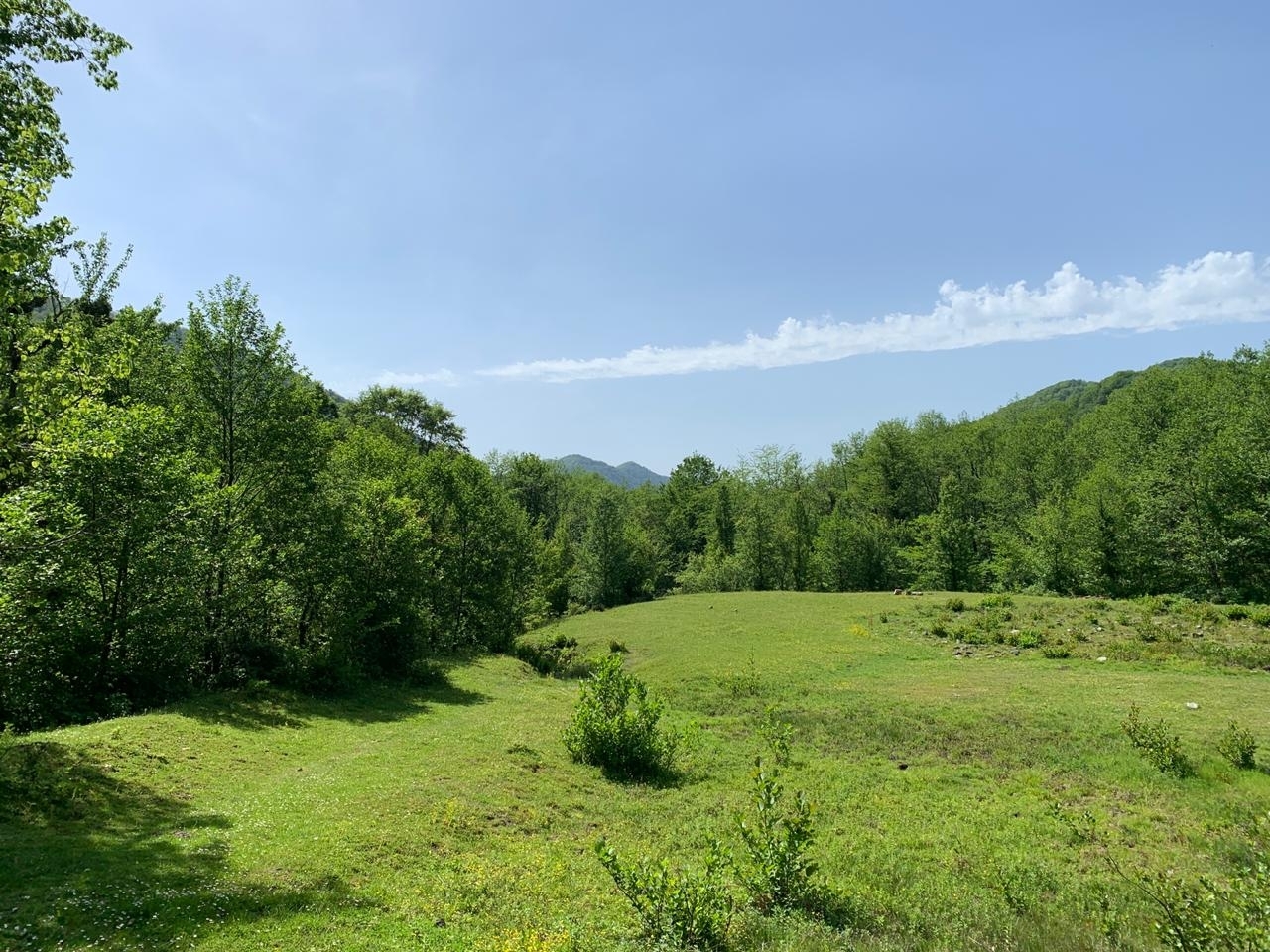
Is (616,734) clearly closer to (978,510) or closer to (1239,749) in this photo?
(1239,749)

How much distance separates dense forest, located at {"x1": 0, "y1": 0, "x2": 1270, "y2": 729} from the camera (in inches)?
538

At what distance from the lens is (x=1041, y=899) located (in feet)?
36.1

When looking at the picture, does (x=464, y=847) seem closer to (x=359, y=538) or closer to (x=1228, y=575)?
(x=359, y=538)

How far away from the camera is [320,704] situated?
24.7 m

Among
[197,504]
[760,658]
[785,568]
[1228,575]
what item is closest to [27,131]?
[197,504]

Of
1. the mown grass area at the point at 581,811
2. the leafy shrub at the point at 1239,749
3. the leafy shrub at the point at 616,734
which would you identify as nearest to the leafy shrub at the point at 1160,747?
the mown grass area at the point at 581,811

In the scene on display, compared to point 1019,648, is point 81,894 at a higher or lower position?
higher

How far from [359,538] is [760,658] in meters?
23.7

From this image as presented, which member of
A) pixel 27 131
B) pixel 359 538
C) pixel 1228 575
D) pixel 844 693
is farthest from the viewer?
pixel 1228 575

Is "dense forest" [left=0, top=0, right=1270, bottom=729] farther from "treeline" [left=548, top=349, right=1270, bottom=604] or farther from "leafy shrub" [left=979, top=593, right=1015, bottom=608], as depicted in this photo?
"leafy shrub" [left=979, top=593, right=1015, bottom=608]

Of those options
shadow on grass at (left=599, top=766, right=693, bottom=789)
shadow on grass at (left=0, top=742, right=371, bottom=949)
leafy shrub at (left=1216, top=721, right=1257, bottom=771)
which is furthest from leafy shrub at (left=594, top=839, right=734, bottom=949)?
leafy shrub at (left=1216, top=721, right=1257, bottom=771)

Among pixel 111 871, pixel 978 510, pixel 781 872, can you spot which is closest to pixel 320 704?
pixel 111 871

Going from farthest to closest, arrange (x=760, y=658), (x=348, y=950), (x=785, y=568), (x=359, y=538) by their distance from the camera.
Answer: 1. (x=785, y=568)
2. (x=760, y=658)
3. (x=359, y=538)
4. (x=348, y=950)

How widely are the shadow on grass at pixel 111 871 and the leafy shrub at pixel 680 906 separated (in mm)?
4283
